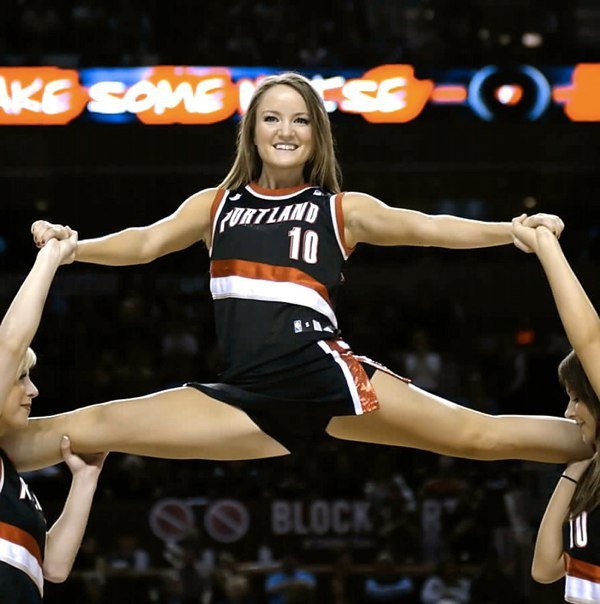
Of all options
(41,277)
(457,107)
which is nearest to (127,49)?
(457,107)

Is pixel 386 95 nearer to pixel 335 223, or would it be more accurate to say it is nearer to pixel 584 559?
pixel 335 223

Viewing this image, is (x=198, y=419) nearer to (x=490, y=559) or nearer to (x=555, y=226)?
(x=555, y=226)

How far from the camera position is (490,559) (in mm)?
7648

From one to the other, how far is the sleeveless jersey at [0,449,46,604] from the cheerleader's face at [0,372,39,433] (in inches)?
3.9

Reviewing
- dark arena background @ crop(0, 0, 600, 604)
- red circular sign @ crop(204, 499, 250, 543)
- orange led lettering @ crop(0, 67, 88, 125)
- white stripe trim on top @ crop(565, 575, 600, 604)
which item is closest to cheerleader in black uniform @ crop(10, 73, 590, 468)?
white stripe trim on top @ crop(565, 575, 600, 604)

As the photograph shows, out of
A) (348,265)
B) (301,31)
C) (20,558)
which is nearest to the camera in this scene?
(20,558)

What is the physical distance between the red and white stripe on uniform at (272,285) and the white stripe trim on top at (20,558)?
96 cm

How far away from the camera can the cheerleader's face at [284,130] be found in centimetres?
376

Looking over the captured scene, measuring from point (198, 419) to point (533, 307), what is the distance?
299 inches

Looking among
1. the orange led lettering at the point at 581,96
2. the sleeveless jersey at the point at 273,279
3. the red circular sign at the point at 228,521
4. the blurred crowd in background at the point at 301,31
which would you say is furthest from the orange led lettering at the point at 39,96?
the sleeveless jersey at the point at 273,279

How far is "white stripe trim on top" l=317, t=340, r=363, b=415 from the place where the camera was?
3484 millimetres

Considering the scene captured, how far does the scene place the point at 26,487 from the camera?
3387 millimetres

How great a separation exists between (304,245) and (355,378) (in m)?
0.44

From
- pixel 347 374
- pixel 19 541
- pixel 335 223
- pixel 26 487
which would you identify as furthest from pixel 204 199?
pixel 19 541
